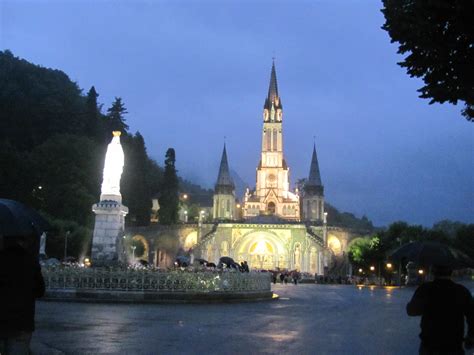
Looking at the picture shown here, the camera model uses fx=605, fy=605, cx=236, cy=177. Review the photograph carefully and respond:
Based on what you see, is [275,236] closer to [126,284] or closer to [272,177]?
[272,177]

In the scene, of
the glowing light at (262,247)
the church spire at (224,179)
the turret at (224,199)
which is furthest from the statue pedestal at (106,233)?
the church spire at (224,179)

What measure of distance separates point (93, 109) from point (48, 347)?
254ft

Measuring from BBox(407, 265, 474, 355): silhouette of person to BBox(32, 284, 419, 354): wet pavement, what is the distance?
4421 mm

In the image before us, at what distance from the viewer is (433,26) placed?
871 centimetres

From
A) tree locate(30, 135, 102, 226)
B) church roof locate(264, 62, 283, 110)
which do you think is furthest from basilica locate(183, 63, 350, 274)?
tree locate(30, 135, 102, 226)

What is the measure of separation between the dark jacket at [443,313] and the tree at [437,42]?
4.28 metres

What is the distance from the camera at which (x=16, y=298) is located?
555 cm

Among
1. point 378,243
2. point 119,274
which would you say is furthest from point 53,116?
point 119,274

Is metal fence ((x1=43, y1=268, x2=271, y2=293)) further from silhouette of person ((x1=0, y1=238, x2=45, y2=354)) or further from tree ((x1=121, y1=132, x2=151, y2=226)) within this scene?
tree ((x1=121, y1=132, x2=151, y2=226))

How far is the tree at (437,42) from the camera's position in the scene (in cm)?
842

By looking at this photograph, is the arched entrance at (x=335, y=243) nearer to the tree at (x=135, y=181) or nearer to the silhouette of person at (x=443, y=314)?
the tree at (x=135, y=181)

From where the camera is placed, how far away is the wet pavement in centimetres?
989

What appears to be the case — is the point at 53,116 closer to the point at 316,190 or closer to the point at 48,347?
the point at 316,190

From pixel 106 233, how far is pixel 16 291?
1917 cm
